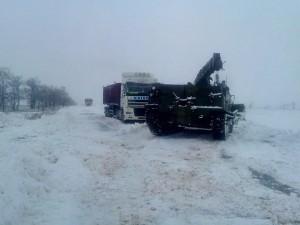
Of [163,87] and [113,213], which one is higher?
[163,87]

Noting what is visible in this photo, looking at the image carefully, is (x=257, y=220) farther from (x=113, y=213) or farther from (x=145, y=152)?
(x=145, y=152)

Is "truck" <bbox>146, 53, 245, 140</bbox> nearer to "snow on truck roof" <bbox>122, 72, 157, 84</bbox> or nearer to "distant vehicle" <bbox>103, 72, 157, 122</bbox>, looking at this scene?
A: "distant vehicle" <bbox>103, 72, 157, 122</bbox>

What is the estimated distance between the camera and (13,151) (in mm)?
11352

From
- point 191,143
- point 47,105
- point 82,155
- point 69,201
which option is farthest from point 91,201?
point 47,105

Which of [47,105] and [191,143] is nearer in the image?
[191,143]

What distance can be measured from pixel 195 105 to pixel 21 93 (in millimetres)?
62359

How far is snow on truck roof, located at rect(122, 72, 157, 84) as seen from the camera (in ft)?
90.6

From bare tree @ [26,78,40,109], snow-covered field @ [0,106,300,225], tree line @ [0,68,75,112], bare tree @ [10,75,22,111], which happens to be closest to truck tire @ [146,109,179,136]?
snow-covered field @ [0,106,300,225]

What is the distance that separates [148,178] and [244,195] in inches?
89.0

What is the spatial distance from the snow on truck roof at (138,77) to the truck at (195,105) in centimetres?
926

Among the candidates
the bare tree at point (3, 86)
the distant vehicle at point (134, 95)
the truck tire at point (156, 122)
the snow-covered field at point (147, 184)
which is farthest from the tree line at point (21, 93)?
the snow-covered field at point (147, 184)

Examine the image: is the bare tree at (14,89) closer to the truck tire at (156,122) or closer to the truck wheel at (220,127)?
the truck tire at (156,122)

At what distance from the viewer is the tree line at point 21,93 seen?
216ft

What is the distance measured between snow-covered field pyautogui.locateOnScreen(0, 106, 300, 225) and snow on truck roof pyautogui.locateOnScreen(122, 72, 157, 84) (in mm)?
12799
